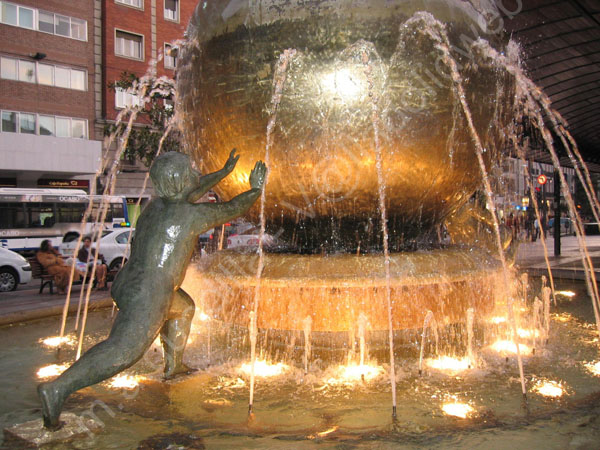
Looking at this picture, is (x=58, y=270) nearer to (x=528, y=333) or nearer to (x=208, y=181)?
(x=208, y=181)

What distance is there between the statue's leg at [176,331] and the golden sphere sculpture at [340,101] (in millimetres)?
1400

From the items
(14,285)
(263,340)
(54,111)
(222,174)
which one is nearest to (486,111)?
(222,174)

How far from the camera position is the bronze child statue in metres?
3.51

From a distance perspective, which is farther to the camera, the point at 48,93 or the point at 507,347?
the point at 48,93

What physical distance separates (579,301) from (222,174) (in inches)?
254

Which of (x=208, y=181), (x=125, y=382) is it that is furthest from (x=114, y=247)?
(x=208, y=181)

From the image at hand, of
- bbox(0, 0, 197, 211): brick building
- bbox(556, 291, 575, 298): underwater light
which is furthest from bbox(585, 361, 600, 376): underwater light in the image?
bbox(0, 0, 197, 211): brick building

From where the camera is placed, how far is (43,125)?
28.8m

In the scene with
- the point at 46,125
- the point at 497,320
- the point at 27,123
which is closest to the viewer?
the point at 497,320

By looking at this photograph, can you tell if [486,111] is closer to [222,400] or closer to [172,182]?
[172,182]

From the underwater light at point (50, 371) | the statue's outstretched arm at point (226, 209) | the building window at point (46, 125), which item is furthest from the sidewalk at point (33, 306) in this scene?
the building window at point (46, 125)

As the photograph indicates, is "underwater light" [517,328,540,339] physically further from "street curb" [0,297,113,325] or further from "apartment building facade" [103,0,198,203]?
"apartment building facade" [103,0,198,203]

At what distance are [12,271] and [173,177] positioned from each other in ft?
38.0

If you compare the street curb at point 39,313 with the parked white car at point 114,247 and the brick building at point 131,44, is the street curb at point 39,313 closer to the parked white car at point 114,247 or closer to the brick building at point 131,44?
the parked white car at point 114,247
